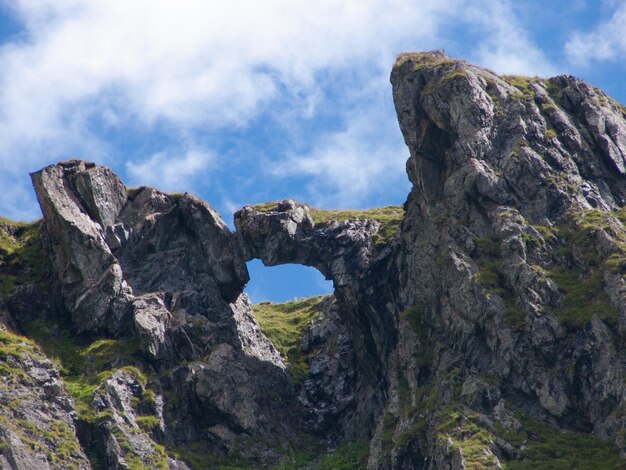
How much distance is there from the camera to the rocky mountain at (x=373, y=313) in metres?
86.2

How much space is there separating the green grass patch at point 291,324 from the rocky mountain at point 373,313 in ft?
2.06

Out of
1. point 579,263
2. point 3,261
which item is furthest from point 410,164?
point 3,261

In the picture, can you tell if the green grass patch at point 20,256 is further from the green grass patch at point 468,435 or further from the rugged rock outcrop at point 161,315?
the green grass patch at point 468,435

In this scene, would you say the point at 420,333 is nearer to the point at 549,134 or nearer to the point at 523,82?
the point at 549,134

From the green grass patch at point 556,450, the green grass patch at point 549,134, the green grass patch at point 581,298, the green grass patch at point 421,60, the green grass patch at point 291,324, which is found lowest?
the green grass patch at point 556,450

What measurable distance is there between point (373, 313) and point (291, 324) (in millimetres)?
23972

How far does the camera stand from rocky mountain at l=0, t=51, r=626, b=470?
86.2 metres

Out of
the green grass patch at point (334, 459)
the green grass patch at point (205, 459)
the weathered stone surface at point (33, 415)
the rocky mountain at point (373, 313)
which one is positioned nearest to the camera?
the weathered stone surface at point (33, 415)

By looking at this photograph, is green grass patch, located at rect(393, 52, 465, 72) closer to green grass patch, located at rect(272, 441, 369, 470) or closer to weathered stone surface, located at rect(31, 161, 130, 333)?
weathered stone surface, located at rect(31, 161, 130, 333)

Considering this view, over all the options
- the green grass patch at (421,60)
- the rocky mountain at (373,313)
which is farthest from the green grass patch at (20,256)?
the green grass patch at (421,60)

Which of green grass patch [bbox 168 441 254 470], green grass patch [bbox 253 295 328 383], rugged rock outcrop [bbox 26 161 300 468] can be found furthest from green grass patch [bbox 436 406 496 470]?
green grass patch [bbox 253 295 328 383]

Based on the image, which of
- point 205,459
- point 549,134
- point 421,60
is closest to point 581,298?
point 549,134

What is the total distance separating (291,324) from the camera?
134750 mm

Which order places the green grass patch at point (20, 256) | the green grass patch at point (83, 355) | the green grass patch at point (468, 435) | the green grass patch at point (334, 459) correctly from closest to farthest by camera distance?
the green grass patch at point (468, 435) < the green grass patch at point (83, 355) < the green grass patch at point (334, 459) < the green grass patch at point (20, 256)
